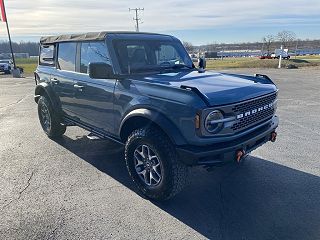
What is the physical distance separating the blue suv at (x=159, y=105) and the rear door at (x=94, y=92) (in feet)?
0.05

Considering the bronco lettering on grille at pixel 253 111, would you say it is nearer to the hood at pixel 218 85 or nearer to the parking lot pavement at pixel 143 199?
the hood at pixel 218 85

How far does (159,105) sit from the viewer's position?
3383 mm

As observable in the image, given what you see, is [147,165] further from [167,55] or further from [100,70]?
[167,55]

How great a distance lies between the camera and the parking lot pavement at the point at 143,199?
123 inches

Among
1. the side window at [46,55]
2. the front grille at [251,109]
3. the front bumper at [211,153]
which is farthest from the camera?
the side window at [46,55]

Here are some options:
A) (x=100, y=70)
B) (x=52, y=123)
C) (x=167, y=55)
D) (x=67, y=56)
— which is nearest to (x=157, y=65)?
(x=167, y=55)

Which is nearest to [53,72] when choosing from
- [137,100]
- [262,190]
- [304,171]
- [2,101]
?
[137,100]

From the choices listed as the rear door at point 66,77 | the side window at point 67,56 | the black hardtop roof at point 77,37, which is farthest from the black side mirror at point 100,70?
the side window at point 67,56

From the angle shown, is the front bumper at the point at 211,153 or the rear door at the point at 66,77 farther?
the rear door at the point at 66,77

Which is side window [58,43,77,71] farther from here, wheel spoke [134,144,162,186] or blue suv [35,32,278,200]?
wheel spoke [134,144,162,186]

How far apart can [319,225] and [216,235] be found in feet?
3.73

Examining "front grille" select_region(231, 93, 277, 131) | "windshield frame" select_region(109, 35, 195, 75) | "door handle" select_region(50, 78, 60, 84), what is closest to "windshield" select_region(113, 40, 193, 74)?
"windshield frame" select_region(109, 35, 195, 75)

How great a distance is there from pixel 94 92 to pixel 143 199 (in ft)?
5.67

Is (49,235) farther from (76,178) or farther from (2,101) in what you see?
(2,101)
